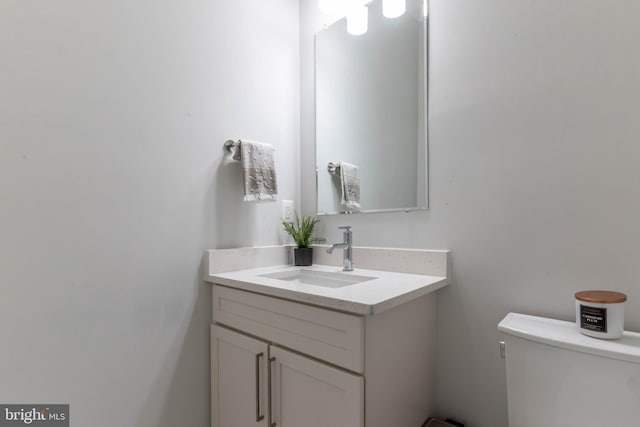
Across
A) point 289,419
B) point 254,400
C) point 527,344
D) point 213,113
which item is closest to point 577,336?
point 527,344

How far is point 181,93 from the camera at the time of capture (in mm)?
1219

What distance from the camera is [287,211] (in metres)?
1.62

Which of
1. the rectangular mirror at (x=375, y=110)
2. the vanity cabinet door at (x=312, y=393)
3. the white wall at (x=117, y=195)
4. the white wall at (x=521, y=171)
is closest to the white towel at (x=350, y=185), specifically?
the rectangular mirror at (x=375, y=110)

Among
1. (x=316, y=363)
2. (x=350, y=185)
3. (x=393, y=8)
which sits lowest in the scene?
(x=316, y=363)

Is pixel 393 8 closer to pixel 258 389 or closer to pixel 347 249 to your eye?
pixel 347 249

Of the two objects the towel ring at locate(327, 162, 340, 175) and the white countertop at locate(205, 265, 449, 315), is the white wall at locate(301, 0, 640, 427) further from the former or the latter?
the towel ring at locate(327, 162, 340, 175)

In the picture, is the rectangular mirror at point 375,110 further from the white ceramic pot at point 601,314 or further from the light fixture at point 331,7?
the white ceramic pot at point 601,314

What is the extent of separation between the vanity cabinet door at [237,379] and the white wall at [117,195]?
7cm

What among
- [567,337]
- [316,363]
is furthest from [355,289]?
[567,337]

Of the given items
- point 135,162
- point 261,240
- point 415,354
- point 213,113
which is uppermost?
point 213,113

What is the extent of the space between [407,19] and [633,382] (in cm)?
139

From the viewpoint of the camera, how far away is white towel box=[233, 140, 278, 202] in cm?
132

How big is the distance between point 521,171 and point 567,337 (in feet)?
1.67

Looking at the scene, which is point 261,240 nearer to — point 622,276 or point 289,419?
Answer: point 289,419
